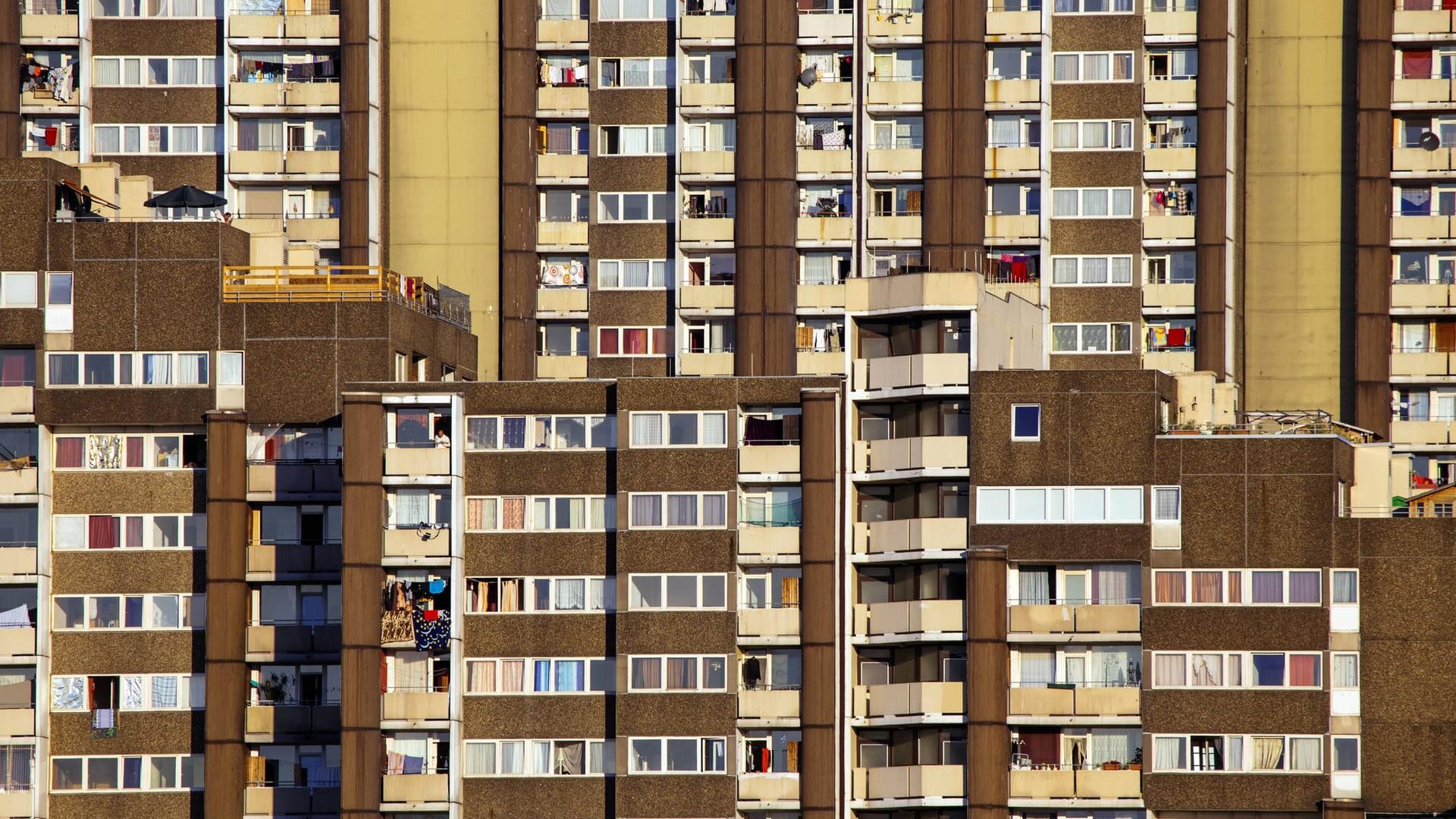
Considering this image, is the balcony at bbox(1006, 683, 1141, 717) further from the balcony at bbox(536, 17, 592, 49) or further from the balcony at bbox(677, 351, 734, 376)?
the balcony at bbox(536, 17, 592, 49)

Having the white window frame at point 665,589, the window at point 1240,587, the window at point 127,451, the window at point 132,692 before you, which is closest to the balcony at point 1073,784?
the window at point 1240,587

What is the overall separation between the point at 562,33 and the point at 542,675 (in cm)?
4661

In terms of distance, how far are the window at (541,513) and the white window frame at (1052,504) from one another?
48.6 ft

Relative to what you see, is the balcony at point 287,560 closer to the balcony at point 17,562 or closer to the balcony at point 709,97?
the balcony at point 17,562

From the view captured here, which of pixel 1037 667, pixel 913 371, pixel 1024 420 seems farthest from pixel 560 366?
pixel 1037 667

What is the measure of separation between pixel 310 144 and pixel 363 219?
5.46m

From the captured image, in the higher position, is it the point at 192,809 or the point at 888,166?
the point at 888,166

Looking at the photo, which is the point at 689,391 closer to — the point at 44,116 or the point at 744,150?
the point at 744,150

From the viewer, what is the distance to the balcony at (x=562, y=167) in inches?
6156

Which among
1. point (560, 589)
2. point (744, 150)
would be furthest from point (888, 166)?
point (560, 589)

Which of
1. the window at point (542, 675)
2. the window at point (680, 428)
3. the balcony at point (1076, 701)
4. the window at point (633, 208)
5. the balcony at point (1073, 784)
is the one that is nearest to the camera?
the balcony at point (1073, 784)

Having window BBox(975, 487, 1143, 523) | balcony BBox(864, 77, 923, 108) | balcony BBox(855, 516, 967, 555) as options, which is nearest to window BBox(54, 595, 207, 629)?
balcony BBox(855, 516, 967, 555)

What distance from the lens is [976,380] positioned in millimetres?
120812

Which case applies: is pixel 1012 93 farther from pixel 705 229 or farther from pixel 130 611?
pixel 130 611
